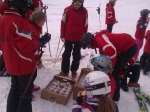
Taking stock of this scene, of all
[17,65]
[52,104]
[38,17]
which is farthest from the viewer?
[52,104]

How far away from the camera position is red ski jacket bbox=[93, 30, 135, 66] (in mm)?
2670

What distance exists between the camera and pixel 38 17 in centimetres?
269

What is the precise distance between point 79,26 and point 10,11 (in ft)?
6.28

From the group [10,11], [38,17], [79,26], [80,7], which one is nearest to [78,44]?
[79,26]

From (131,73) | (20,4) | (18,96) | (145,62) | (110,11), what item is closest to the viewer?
(20,4)

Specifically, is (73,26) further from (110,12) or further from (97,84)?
(110,12)

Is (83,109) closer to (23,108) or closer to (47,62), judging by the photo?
(23,108)

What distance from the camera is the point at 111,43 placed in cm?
278

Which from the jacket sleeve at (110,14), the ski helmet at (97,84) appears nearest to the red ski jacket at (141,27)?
the jacket sleeve at (110,14)

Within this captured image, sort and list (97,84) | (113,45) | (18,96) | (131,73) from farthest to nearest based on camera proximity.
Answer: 1. (131,73)
2. (113,45)
3. (18,96)
4. (97,84)

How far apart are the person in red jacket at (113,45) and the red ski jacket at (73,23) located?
0.84 m

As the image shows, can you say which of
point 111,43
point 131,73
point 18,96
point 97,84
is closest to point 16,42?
point 18,96

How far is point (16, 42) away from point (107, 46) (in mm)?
1404

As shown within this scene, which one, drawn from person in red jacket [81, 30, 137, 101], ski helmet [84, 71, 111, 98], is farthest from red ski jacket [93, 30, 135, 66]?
ski helmet [84, 71, 111, 98]
